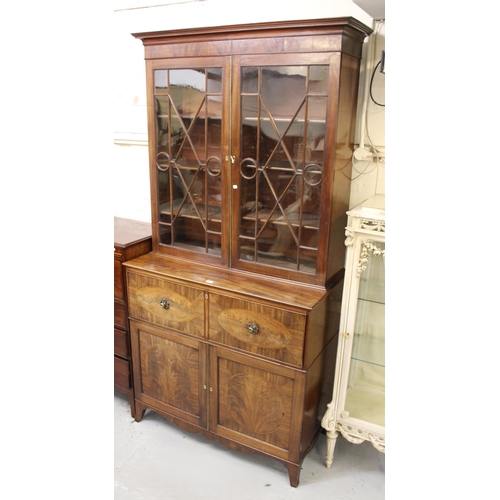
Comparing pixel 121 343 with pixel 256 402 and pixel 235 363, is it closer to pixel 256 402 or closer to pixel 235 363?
pixel 235 363

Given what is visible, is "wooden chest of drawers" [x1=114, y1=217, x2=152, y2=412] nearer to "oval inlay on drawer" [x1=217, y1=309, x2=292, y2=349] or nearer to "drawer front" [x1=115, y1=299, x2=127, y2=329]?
"drawer front" [x1=115, y1=299, x2=127, y2=329]

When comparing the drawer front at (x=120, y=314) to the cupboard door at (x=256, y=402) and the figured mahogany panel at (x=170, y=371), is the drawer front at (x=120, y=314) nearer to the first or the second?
the figured mahogany panel at (x=170, y=371)

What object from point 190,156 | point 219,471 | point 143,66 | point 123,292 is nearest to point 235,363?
point 219,471

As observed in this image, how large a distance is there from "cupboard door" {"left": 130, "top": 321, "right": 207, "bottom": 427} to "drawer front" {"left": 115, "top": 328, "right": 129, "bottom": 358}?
0.06 m

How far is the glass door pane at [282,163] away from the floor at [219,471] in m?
0.97

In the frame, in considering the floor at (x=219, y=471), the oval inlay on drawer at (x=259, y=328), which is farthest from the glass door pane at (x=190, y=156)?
the floor at (x=219, y=471)

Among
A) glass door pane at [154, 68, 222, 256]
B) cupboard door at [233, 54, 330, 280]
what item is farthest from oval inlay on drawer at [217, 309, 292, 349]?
glass door pane at [154, 68, 222, 256]

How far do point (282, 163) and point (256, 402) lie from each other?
105cm

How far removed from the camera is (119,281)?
2.22 m

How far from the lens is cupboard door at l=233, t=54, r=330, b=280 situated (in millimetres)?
1729

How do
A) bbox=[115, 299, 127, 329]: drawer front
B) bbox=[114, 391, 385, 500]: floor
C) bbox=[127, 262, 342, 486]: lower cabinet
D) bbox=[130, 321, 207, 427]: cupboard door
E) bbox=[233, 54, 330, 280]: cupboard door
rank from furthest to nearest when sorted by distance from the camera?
bbox=[115, 299, 127, 329]: drawer front, bbox=[130, 321, 207, 427]: cupboard door, bbox=[114, 391, 385, 500]: floor, bbox=[127, 262, 342, 486]: lower cabinet, bbox=[233, 54, 330, 280]: cupboard door
